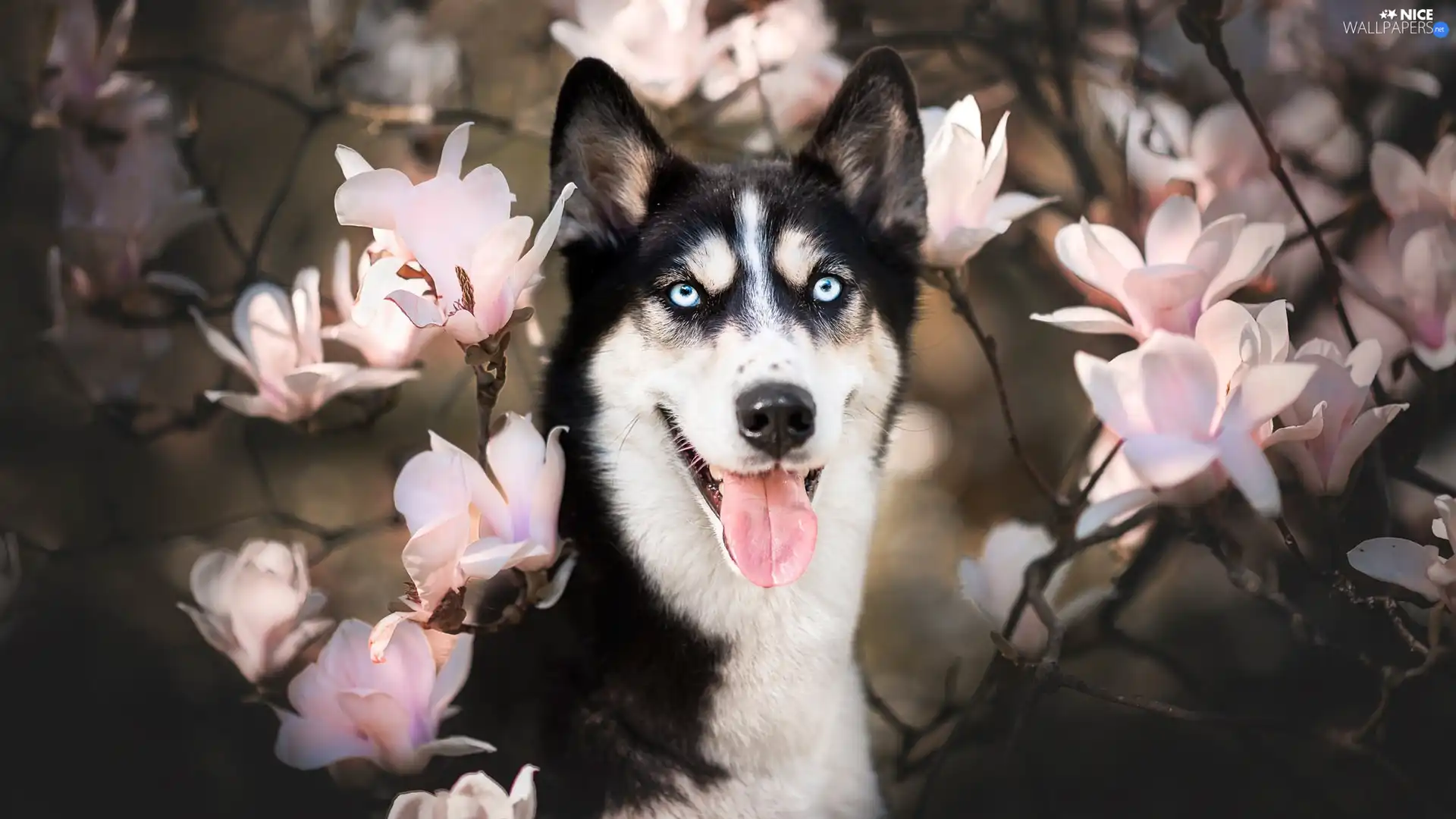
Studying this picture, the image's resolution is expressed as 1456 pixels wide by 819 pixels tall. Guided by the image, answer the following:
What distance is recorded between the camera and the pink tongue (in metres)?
0.90

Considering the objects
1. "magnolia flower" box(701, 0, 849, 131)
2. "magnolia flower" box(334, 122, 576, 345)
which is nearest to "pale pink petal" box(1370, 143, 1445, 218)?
"magnolia flower" box(701, 0, 849, 131)

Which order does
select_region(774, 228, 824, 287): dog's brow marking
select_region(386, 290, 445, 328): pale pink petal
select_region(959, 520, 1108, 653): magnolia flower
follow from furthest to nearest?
1. select_region(959, 520, 1108, 653): magnolia flower
2. select_region(774, 228, 824, 287): dog's brow marking
3. select_region(386, 290, 445, 328): pale pink petal

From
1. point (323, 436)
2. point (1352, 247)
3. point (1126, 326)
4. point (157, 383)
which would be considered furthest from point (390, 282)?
point (1352, 247)

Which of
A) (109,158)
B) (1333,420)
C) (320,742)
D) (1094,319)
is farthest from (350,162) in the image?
(1333,420)

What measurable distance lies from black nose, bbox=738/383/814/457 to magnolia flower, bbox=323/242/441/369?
0.30 meters

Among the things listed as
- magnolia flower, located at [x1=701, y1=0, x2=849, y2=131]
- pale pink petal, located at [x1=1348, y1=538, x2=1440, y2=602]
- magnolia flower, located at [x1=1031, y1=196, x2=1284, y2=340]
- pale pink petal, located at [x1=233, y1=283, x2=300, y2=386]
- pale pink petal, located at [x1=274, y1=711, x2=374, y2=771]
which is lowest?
pale pink petal, located at [x1=274, y1=711, x2=374, y2=771]

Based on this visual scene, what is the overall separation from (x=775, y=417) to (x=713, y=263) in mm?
197

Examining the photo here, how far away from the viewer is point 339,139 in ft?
3.53

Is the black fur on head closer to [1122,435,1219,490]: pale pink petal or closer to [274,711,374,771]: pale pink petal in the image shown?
[1122,435,1219,490]: pale pink petal

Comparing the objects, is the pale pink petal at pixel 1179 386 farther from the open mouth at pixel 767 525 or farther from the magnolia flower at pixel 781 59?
the magnolia flower at pixel 781 59

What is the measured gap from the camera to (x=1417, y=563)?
3.14 feet

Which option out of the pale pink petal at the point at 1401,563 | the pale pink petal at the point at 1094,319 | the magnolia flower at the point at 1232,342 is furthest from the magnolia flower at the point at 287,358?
the pale pink petal at the point at 1401,563

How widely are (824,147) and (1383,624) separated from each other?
0.73m

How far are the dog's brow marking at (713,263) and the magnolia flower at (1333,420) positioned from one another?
507 mm
